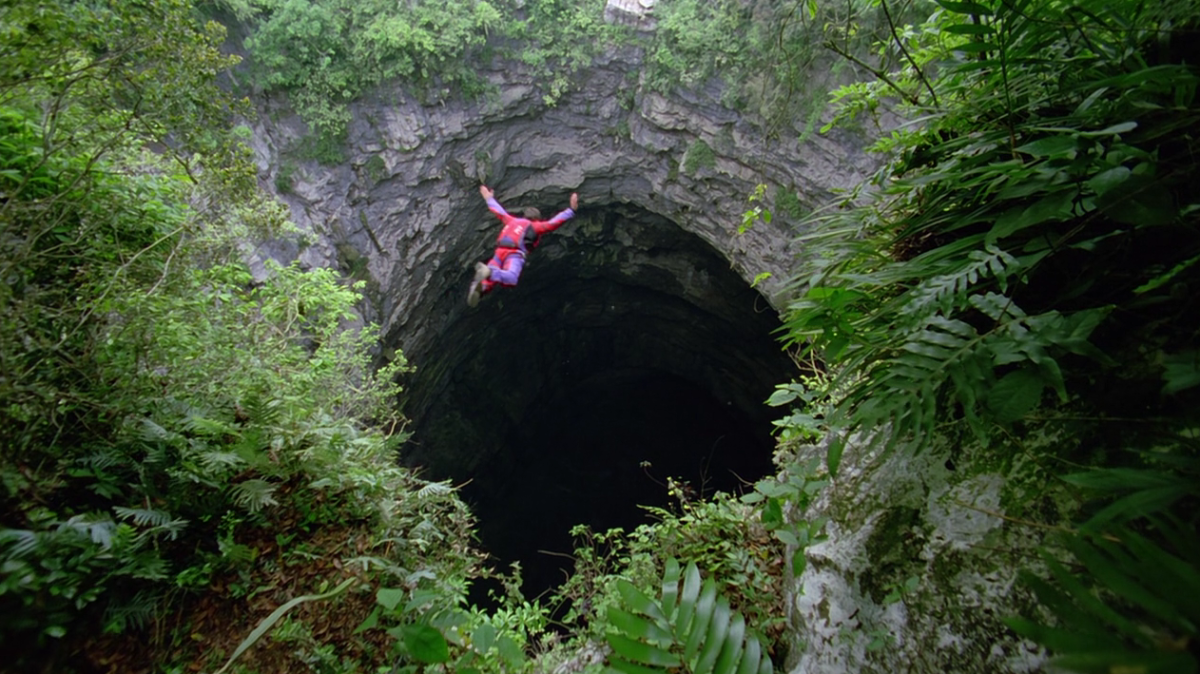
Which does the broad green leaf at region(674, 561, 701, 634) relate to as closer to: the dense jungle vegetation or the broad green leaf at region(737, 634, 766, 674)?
the dense jungle vegetation

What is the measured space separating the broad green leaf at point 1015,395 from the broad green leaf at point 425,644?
1674mm

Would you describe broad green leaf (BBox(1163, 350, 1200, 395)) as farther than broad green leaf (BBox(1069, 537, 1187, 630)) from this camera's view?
Yes

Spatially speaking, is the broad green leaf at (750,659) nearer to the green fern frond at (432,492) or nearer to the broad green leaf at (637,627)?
the broad green leaf at (637,627)

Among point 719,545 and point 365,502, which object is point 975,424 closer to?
point 719,545

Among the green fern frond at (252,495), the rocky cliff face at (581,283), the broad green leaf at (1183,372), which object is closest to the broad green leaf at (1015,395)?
the broad green leaf at (1183,372)

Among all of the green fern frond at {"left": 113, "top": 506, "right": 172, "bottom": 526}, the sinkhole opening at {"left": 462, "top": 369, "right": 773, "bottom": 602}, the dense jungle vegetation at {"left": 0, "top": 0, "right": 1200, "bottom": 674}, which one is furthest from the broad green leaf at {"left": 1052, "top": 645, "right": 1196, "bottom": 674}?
the sinkhole opening at {"left": 462, "top": 369, "right": 773, "bottom": 602}

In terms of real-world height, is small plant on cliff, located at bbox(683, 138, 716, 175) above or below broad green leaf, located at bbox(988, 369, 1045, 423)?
above

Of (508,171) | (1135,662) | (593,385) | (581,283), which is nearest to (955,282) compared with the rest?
(1135,662)

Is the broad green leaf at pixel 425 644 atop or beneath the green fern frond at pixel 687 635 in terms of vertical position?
beneath

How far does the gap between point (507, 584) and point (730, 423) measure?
10.8 meters

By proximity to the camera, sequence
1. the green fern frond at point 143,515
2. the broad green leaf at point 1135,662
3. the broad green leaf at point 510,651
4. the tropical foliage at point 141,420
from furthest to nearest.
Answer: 1. the green fern frond at point 143,515
2. the tropical foliage at point 141,420
3. the broad green leaf at point 510,651
4. the broad green leaf at point 1135,662

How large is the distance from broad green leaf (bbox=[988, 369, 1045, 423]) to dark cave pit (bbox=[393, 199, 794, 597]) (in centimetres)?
910

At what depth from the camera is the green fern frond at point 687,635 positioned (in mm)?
1314

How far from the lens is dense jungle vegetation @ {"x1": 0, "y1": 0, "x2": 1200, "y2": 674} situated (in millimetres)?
1154
